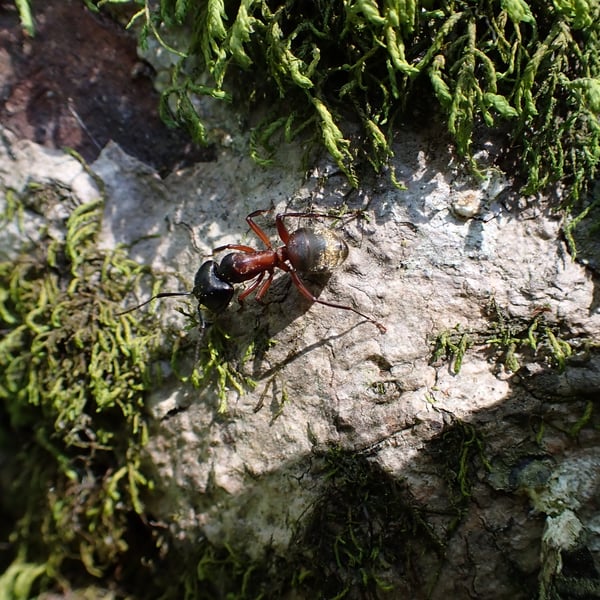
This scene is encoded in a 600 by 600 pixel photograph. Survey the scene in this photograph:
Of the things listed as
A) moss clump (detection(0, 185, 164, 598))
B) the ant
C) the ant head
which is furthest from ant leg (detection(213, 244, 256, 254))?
moss clump (detection(0, 185, 164, 598))

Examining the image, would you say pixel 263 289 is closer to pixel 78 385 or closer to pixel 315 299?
pixel 315 299

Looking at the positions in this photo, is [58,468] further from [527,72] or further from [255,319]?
[527,72]

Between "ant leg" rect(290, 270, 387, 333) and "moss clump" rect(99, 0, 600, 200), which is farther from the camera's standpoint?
"ant leg" rect(290, 270, 387, 333)

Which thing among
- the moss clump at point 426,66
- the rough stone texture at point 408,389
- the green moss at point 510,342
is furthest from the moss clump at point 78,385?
the green moss at point 510,342

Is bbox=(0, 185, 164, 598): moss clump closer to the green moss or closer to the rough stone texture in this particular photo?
the rough stone texture

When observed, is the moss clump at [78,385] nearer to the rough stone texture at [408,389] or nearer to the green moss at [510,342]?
the rough stone texture at [408,389]

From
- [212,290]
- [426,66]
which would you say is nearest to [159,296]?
[212,290]
